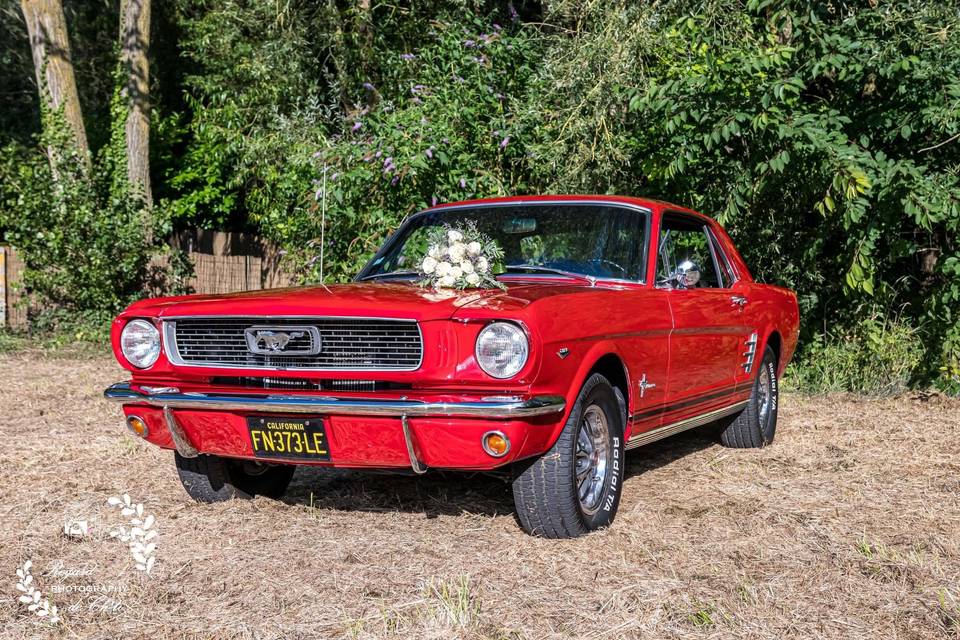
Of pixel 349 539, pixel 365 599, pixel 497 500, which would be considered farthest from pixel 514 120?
pixel 365 599

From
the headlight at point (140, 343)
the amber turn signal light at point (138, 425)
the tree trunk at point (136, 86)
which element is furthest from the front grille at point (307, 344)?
the tree trunk at point (136, 86)

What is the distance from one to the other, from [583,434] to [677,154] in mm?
4862

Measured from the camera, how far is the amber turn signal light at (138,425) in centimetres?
454

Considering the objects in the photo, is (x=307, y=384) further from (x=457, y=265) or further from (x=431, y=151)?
(x=431, y=151)

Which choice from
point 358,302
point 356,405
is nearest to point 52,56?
point 358,302

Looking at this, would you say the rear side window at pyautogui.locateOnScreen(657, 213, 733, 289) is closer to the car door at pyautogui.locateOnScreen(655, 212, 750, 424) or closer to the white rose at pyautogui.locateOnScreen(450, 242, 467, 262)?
the car door at pyautogui.locateOnScreen(655, 212, 750, 424)

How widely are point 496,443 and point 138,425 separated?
1711mm

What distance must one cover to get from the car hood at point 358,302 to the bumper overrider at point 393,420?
0.34 metres

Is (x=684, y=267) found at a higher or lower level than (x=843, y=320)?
higher

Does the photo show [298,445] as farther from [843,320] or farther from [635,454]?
[843,320]

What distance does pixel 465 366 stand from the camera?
3.90 metres

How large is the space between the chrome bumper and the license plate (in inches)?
2.7

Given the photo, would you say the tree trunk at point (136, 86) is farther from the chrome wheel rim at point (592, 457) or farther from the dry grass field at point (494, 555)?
the chrome wheel rim at point (592, 457)

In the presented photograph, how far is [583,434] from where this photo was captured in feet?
14.6
